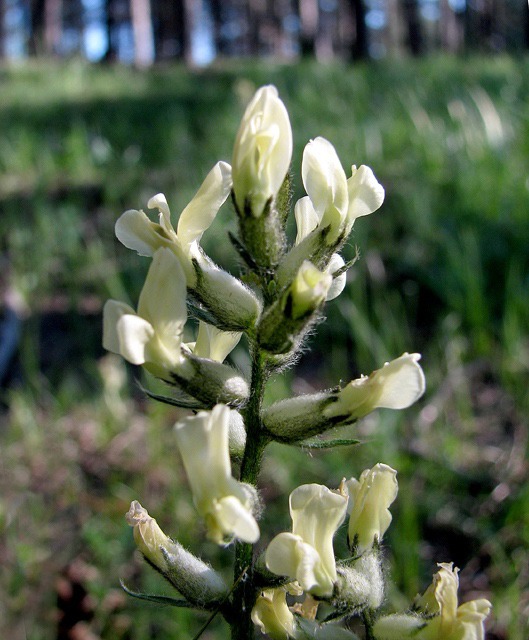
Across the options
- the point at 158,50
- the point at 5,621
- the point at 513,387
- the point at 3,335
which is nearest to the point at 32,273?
the point at 3,335

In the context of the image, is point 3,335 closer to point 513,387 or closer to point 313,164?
point 513,387

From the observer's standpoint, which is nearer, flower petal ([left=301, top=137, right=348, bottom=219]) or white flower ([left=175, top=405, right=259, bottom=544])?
white flower ([left=175, top=405, right=259, bottom=544])

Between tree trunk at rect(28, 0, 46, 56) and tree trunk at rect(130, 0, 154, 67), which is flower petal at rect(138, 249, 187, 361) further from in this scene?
tree trunk at rect(28, 0, 46, 56)

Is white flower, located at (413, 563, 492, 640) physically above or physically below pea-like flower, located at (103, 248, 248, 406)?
below

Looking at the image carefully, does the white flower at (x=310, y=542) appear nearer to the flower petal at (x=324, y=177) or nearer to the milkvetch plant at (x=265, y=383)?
the milkvetch plant at (x=265, y=383)

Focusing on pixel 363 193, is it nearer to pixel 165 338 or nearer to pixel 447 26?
pixel 165 338

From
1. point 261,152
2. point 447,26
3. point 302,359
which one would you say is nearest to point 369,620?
point 261,152

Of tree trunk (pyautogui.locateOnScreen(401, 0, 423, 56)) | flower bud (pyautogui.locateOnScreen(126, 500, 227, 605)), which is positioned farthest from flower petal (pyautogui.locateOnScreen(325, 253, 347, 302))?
tree trunk (pyautogui.locateOnScreen(401, 0, 423, 56))
